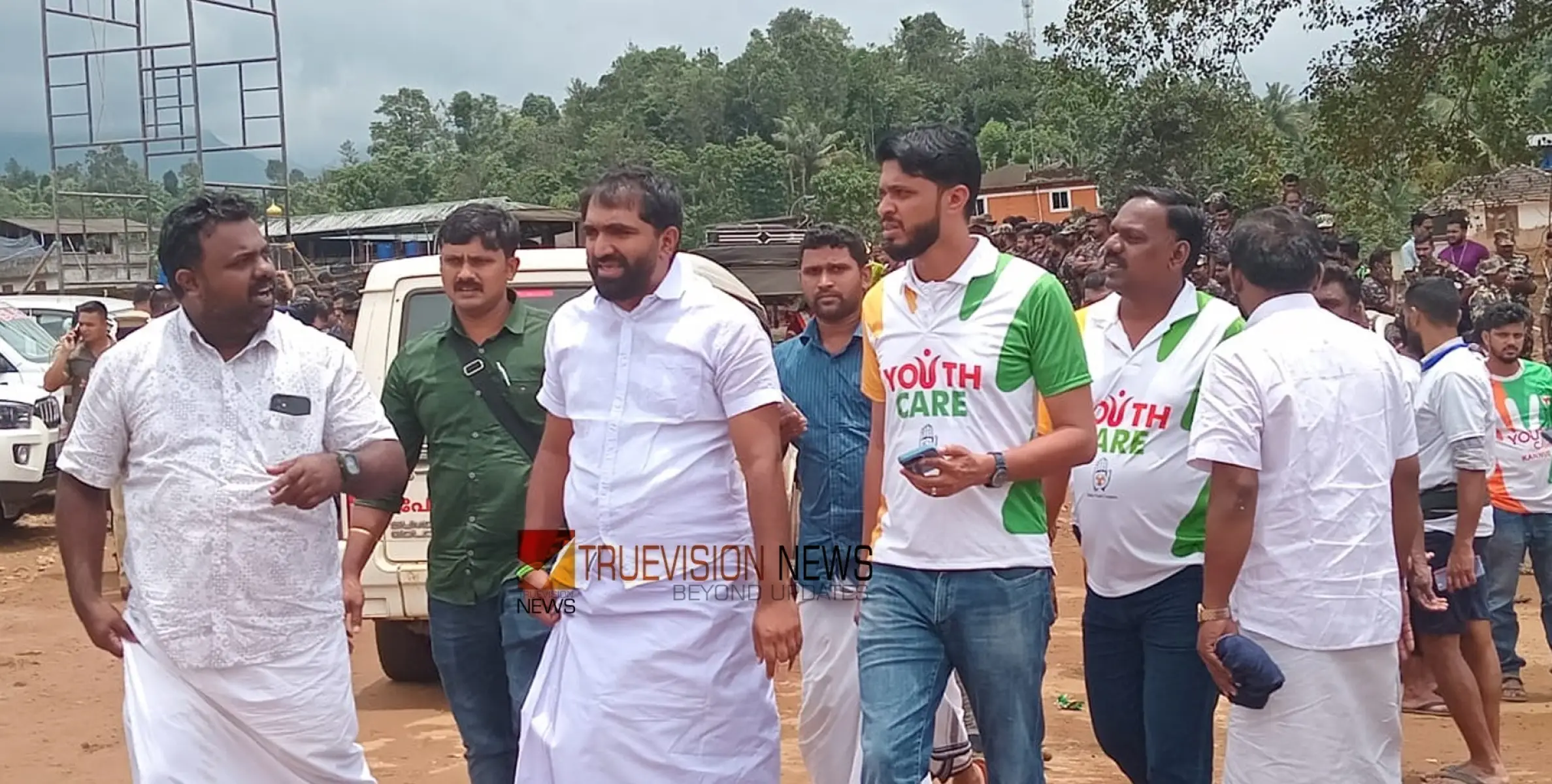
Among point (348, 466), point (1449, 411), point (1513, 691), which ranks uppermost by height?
point (348, 466)

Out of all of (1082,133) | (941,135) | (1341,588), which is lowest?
(1341,588)

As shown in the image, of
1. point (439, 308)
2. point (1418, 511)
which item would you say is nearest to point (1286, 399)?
point (1418, 511)

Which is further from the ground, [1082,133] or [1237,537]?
[1082,133]

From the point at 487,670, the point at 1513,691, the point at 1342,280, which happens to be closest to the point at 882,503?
the point at 487,670

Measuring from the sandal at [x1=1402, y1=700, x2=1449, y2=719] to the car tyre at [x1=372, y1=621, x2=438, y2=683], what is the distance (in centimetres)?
470

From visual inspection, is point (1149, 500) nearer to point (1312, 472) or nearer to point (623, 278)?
point (1312, 472)

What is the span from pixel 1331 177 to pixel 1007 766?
1351cm

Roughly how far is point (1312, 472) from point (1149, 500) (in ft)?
1.84

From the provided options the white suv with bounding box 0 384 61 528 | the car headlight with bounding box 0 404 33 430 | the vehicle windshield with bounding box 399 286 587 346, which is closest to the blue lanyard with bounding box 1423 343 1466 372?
the vehicle windshield with bounding box 399 286 587 346

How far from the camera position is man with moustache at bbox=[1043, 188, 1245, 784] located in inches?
166

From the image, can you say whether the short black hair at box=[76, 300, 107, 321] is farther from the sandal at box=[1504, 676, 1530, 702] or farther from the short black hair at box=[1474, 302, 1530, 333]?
the sandal at box=[1504, 676, 1530, 702]

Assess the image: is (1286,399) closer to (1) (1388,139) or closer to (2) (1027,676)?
(2) (1027,676)

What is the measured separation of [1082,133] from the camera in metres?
55.4

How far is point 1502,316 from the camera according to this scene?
695 centimetres
